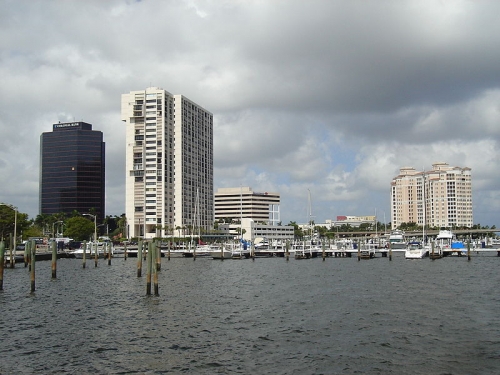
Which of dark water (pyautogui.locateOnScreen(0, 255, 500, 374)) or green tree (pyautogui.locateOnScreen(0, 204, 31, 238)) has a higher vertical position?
green tree (pyautogui.locateOnScreen(0, 204, 31, 238))

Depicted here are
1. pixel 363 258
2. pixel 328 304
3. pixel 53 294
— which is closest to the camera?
pixel 328 304

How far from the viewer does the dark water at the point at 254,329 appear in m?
29.3

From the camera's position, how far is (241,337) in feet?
119

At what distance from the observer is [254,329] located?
38.9 metres

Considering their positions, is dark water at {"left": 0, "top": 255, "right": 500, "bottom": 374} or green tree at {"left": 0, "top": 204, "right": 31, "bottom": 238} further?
green tree at {"left": 0, "top": 204, "right": 31, "bottom": 238}

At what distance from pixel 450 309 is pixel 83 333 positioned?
1167 inches

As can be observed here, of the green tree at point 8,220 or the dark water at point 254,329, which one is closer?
the dark water at point 254,329

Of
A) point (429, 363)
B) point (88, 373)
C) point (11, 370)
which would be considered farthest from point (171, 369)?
point (429, 363)

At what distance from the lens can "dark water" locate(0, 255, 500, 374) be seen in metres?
29.3

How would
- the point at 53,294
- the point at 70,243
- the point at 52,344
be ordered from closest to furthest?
the point at 52,344
the point at 53,294
the point at 70,243

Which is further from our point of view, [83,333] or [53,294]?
[53,294]

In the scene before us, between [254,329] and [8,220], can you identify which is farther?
[8,220]

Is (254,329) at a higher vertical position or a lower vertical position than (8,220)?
lower

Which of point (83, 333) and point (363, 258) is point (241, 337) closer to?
point (83, 333)
